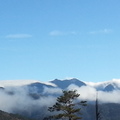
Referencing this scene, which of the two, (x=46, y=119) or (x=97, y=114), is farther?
(x=46, y=119)

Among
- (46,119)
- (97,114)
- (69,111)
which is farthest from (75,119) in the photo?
(97,114)

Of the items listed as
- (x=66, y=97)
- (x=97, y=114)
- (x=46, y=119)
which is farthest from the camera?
(x=66, y=97)

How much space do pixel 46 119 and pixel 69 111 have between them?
7.69 meters

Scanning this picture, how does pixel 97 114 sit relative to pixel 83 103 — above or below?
below

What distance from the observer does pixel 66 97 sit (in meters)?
81.3

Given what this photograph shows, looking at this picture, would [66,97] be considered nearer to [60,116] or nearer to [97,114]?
[60,116]

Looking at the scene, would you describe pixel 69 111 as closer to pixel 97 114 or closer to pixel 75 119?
pixel 75 119

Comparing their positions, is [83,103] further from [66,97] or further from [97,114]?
[97,114]

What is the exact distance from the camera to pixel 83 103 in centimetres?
8181

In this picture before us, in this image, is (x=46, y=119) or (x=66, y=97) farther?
(x=66, y=97)

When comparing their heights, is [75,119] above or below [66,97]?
below

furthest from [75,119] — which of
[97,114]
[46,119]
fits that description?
[97,114]

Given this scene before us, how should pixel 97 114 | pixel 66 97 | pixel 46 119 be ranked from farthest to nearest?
pixel 66 97, pixel 46 119, pixel 97 114

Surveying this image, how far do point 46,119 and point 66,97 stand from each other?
322 inches
